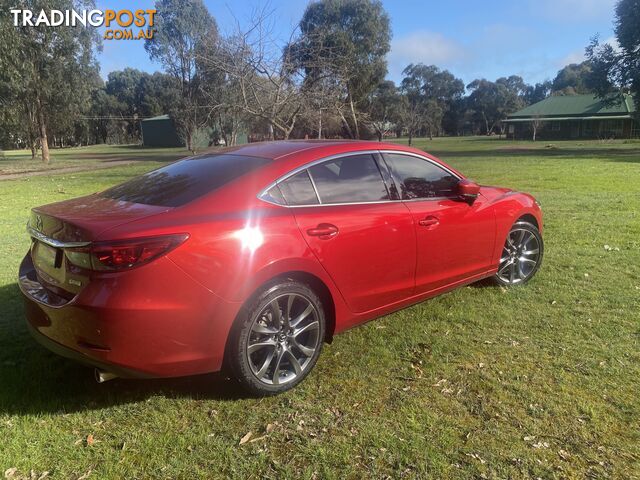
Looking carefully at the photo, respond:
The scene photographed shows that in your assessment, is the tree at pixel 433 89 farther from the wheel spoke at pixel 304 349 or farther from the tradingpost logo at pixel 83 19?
the wheel spoke at pixel 304 349

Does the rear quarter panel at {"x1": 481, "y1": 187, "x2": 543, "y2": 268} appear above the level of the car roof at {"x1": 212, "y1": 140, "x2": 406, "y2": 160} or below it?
below

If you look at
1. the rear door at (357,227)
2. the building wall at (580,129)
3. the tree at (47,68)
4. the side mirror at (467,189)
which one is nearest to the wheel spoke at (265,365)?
the rear door at (357,227)

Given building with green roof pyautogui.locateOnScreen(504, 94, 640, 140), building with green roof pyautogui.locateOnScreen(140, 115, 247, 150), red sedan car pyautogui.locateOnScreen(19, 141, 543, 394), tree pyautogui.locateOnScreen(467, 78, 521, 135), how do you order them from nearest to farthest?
red sedan car pyautogui.locateOnScreen(19, 141, 543, 394) → building with green roof pyautogui.locateOnScreen(504, 94, 640, 140) → building with green roof pyautogui.locateOnScreen(140, 115, 247, 150) → tree pyautogui.locateOnScreen(467, 78, 521, 135)

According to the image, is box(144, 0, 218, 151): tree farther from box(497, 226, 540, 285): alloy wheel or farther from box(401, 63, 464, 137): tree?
box(401, 63, 464, 137): tree

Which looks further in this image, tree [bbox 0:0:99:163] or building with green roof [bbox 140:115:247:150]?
building with green roof [bbox 140:115:247:150]

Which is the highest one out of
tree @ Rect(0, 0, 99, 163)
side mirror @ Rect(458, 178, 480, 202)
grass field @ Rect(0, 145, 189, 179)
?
tree @ Rect(0, 0, 99, 163)

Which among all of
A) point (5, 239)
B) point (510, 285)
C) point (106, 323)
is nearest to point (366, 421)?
point (106, 323)

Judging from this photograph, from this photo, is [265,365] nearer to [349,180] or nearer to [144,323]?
[144,323]

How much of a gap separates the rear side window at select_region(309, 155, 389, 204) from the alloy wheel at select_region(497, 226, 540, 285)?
6.08 ft

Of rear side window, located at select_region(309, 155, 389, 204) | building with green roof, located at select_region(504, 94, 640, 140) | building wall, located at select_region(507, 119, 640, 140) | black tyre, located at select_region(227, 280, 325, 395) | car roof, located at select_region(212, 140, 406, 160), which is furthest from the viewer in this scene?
building with green roof, located at select_region(504, 94, 640, 140)

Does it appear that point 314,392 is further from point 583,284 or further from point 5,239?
point 5,239

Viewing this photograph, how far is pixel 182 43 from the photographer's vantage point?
40.3m

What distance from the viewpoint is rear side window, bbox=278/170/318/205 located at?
131 inches

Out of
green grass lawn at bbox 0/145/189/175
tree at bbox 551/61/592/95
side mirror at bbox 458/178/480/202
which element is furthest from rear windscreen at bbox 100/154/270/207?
tree at bbox 551/61/592/95
